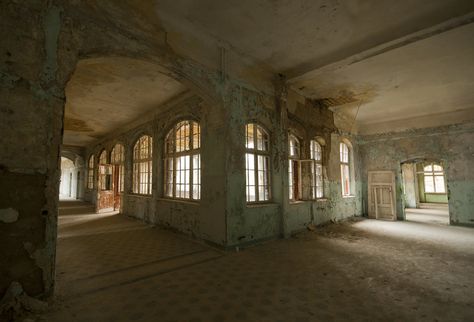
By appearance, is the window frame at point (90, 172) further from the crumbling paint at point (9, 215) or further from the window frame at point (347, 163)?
the window frame at point (347, 163)

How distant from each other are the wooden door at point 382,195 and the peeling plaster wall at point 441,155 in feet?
0.85

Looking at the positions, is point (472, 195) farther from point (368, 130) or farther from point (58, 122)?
point (58, 122)

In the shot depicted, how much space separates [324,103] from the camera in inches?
301

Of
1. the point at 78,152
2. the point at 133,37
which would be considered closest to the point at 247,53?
the point at 133,37

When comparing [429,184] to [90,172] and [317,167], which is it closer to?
[317,167]

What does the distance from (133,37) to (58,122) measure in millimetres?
1700

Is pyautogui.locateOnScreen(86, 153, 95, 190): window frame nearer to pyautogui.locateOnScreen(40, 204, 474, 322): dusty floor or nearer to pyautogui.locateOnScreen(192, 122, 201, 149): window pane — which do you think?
A: pyautogui.locateOnScreen(40, 204, 474, 322): dusty floor

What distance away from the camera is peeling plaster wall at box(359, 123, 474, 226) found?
24.3 ft

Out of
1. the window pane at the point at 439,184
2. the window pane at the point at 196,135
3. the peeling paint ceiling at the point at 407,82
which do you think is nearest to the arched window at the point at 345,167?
the peeling paint ceiling at the point at 407,82

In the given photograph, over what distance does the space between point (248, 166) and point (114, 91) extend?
→ 13.3 feet

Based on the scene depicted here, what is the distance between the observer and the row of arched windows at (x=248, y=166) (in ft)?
18.3

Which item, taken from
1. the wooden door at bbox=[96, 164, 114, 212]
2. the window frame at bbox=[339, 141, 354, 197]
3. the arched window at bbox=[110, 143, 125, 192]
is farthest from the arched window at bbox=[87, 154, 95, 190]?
the window frame at bbox=[339, 141, 354, 197]

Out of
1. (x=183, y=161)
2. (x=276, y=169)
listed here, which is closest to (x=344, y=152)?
(x=276, y=169)

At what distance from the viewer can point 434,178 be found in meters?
13.5
